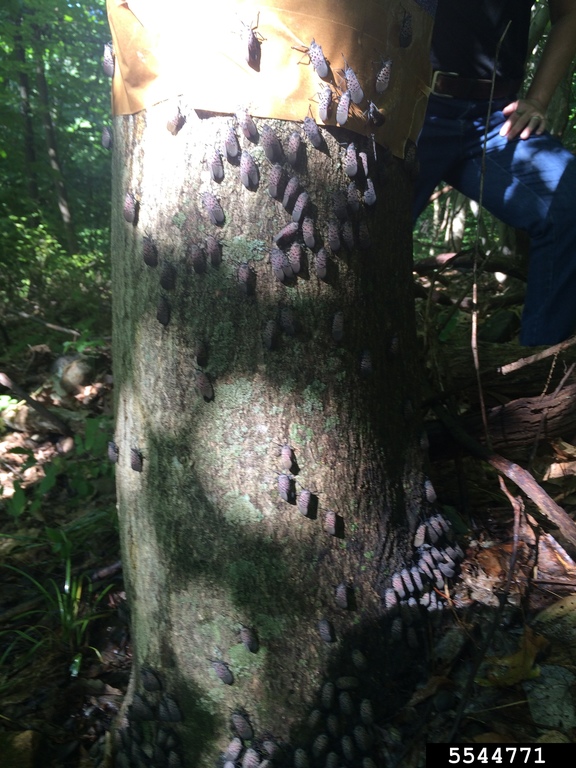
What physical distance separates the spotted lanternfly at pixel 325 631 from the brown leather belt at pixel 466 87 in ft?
7.43

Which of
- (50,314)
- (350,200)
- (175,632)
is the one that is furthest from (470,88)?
(50,314)

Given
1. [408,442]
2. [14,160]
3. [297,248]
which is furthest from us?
[14,160]

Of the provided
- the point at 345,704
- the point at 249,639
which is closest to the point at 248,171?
the point at 249,639

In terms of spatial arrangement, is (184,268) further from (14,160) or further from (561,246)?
(14,160)

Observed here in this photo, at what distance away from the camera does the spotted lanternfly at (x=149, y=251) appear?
1.57 metres

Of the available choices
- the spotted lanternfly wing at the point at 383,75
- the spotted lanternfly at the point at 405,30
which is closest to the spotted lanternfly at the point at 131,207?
the spotted lanternfly wing at the point at 383,75

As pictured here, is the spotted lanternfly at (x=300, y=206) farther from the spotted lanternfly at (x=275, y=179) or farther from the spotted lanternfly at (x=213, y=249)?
the spotted lanternfly at (x=213, y=249)

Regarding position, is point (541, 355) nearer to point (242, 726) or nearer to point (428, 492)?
point (428, 492)

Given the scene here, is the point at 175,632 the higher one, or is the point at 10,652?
the point at 175,632

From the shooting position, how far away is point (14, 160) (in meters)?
7.84

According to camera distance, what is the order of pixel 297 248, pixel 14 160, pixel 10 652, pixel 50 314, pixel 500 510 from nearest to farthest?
pixel 297 248 < pixel 10 652 < pixel 500 510 < pixel 50 314 < pixel 14 160

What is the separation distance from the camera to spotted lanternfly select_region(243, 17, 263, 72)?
137cm

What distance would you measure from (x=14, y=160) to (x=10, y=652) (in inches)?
301

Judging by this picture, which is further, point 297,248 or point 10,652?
point 10,652
